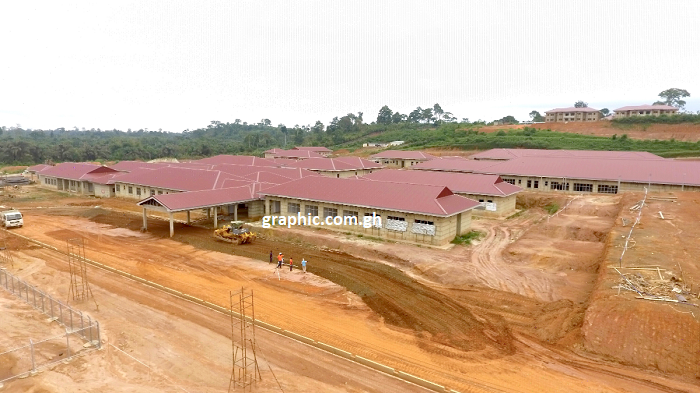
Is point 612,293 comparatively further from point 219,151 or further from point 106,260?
point 219,151

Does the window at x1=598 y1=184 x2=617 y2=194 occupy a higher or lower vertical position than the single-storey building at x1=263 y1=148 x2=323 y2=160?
lower

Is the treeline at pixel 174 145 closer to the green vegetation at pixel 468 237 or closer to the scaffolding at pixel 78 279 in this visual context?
the scaffolding at pixel 78 279

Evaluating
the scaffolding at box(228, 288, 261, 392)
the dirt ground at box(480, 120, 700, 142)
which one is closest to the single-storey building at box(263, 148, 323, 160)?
the dirt ground at box(480, 120, 700, 142)

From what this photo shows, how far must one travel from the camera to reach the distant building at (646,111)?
385ft

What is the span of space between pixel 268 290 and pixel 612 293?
16716 mm

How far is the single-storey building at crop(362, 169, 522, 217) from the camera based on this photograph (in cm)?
4384

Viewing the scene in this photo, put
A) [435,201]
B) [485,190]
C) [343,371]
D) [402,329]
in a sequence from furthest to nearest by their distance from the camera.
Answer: [485,190] → [435,201] → [402,329] → [343,371]

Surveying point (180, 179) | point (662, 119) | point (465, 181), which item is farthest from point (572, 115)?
point (180, 179)

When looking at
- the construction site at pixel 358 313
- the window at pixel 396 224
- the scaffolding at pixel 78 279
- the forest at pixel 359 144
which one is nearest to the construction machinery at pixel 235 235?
the construction site at pixel 358 313

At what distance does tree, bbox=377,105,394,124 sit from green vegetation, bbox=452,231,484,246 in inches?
6009

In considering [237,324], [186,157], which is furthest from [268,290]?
[186,157]

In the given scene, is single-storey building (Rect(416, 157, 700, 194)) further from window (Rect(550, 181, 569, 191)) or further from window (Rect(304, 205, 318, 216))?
window (Rect(304, 205, 318, 216))

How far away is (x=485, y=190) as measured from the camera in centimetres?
4441

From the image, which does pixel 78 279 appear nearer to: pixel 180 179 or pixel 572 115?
pixel 180 179
